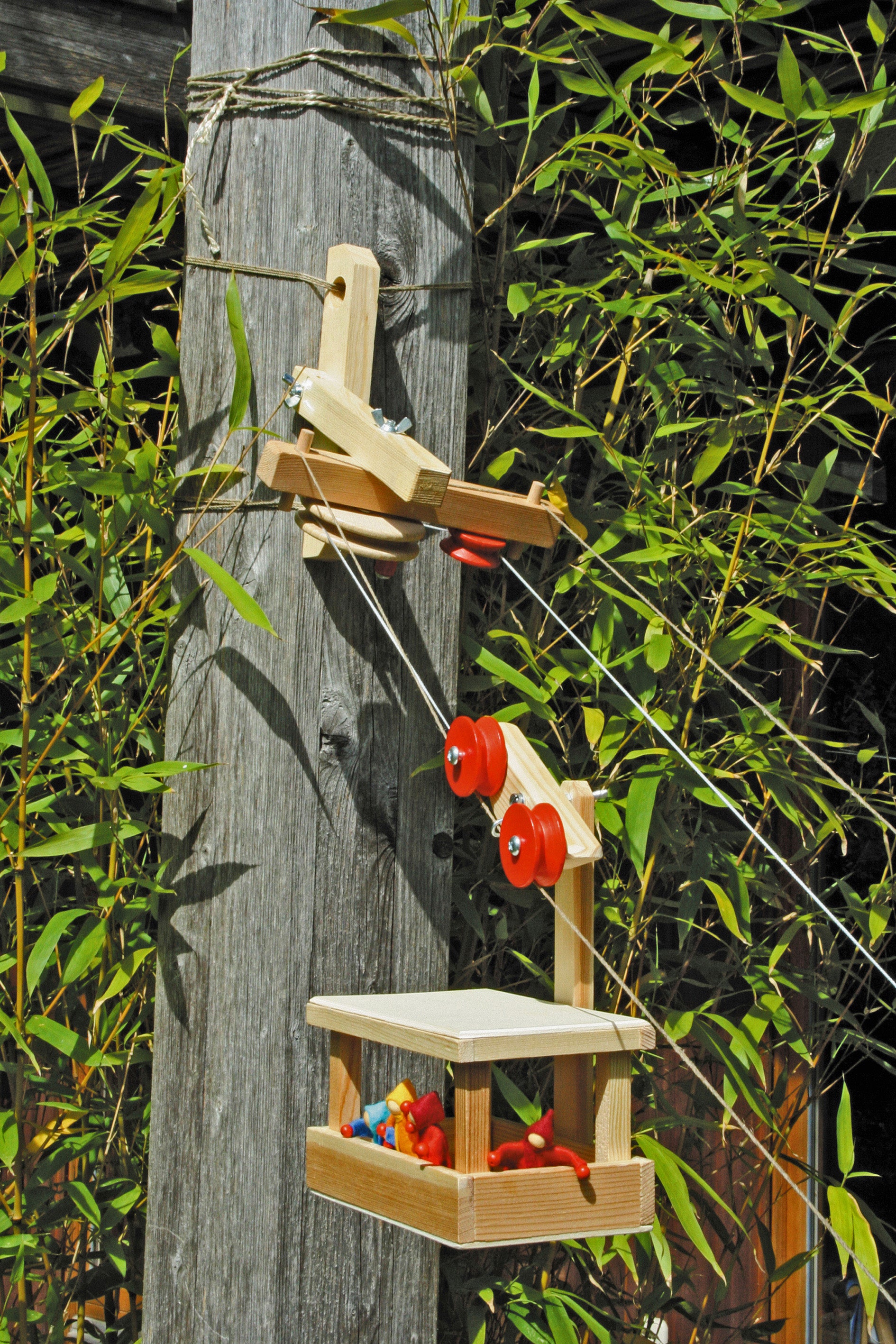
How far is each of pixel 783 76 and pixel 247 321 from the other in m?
0.65

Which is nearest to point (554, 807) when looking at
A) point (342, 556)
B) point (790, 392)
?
point (342, 556)

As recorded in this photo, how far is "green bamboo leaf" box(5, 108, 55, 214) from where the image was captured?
1396 mm

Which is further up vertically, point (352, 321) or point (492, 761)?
point (352, 321)

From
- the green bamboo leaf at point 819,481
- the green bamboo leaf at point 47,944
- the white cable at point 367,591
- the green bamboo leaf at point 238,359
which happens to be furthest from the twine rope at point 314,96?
the green bamboo leaf at point 47,944

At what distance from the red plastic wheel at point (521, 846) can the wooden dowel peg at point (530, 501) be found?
312mm

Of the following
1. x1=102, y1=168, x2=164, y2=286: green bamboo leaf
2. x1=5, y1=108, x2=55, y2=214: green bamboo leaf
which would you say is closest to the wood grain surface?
x1=5, y1=108, x2=55, y2=214: green bamboo leaf

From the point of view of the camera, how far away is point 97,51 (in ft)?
6.41

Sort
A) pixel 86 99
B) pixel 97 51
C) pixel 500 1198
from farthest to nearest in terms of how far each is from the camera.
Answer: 1. pixel 97 51
2. pixel 86 99
3. pixel 500 1198

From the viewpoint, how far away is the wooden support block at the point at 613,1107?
1.16 metres

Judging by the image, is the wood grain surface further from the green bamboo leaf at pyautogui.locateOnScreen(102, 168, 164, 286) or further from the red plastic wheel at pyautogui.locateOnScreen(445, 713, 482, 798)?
Result: the red plastic wheel at pyautogui.locateOnScreen(445, 713, 482, 798)

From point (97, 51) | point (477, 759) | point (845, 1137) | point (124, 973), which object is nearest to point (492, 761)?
point (477, 759)

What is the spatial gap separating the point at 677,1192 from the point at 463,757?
2.10 ft

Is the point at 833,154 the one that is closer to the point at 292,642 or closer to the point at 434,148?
the point at 434,148

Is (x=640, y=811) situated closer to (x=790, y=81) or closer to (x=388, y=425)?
(x=388, y=425)
